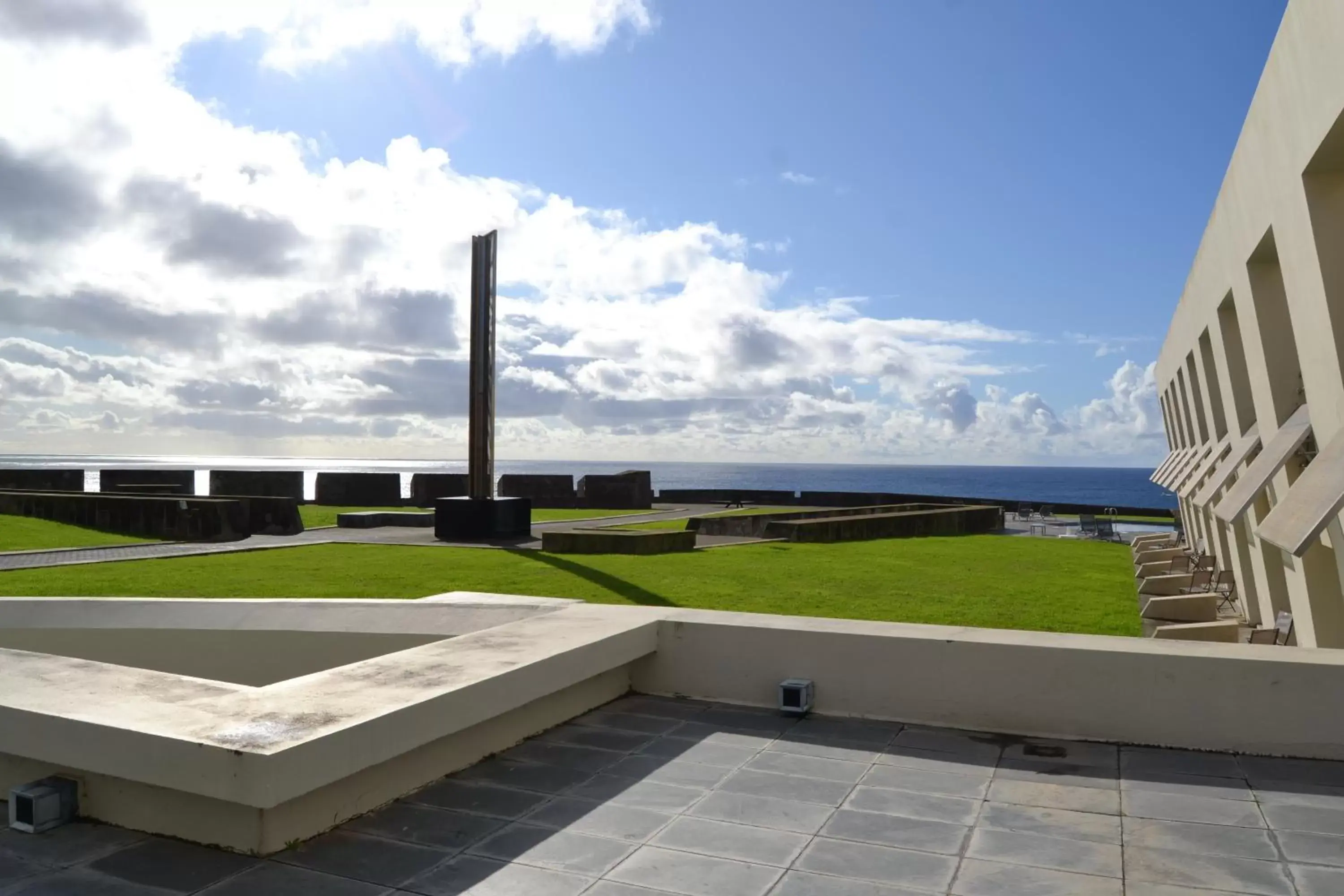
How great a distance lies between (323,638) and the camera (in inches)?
280

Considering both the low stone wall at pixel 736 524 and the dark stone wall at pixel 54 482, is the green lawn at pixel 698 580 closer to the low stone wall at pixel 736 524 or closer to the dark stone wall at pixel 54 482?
the low stone wall at pixel 736 524

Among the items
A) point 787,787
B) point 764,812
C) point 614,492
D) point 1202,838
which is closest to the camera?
point 1202,838

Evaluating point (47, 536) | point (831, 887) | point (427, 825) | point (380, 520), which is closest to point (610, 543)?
point (380, 520)

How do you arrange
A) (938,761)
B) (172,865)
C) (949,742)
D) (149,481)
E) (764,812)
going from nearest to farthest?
(172,865) < (764,812) < (938,761) < (949,742) < (149,481)

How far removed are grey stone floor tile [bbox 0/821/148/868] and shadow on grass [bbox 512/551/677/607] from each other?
16.7 ft

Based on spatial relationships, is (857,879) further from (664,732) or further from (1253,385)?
(1253,385)

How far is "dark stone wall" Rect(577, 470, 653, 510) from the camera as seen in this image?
107 feet

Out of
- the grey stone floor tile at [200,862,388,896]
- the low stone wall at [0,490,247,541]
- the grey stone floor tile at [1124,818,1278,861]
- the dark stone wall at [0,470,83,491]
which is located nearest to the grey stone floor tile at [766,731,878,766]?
the grey stone floor tile at [1124,818,1278,861]

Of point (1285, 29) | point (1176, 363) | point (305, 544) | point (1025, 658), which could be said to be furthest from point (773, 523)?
point (1025, 658)

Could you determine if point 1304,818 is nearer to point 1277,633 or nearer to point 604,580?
point 1277,633

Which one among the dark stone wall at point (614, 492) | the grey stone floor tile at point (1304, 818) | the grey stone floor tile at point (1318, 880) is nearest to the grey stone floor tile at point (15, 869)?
the grey stone floor tile at point (1318, 880)

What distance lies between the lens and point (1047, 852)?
3420 millimetres

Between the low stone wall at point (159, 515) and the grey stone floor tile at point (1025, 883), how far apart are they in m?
18.4

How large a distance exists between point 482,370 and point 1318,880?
16630mm
